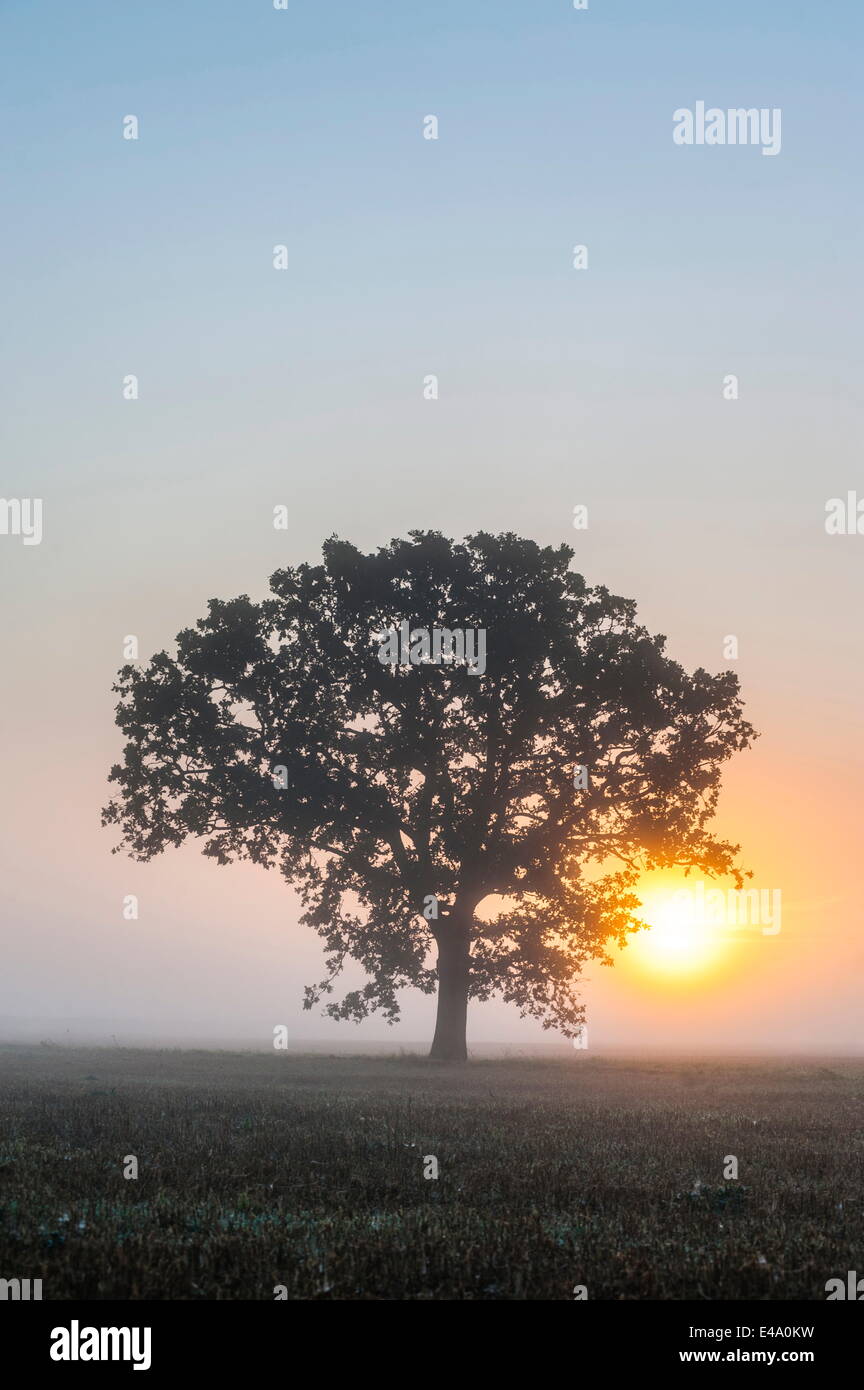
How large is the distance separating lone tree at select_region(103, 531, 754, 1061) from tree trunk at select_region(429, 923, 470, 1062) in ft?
0.29

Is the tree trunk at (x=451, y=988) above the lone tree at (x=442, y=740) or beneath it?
beneath

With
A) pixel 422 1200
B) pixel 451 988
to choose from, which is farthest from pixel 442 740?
pixel 422 1200

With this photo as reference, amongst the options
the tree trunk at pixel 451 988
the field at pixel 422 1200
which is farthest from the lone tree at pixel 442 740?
the field at pixel 422 1200

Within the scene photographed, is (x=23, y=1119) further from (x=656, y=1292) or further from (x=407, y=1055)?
(x=407, y=1055)

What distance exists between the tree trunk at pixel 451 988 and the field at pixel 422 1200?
2197 cm

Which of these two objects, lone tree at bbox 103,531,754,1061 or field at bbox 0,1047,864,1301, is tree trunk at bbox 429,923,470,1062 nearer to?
lone tree at bbox 103,531,754,1061

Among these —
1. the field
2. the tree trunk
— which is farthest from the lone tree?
the field

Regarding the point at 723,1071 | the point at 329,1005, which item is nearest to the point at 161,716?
the point at 329,1005

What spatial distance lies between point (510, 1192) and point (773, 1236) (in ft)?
8.44

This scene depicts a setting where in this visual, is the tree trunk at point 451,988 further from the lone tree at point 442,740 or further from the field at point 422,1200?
the field at point 422,1200

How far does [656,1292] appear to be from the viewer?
22.8 ft

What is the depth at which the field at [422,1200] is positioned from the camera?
280 inches

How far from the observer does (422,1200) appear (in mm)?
9781

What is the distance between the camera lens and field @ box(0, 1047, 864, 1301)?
7109 millimetres
